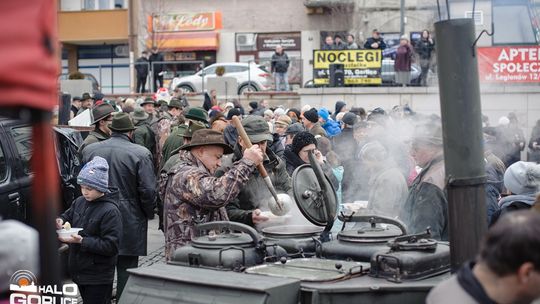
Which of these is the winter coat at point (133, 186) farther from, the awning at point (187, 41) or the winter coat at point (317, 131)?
the awning at point (187, 41)

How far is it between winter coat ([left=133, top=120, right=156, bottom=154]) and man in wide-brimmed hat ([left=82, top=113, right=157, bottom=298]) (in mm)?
3414

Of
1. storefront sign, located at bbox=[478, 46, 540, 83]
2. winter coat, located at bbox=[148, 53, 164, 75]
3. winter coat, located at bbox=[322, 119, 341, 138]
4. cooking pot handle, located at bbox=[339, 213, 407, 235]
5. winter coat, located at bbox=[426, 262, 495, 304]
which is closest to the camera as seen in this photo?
winter coat, located at bbox=[426, 262, 495, 304]

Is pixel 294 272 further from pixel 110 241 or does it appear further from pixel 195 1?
pixel 195 1

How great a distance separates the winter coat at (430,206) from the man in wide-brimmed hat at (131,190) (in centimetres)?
275

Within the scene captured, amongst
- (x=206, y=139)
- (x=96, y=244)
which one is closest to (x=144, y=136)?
(x=96, y=244)

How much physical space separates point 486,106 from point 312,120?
3403 millimetres

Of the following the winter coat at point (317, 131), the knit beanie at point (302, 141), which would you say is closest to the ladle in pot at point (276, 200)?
the knit beanie at point (302, 141)

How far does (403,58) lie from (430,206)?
53.8ft

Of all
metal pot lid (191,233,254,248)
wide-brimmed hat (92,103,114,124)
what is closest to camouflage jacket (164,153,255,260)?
metal pot lid (191,233,254,248)

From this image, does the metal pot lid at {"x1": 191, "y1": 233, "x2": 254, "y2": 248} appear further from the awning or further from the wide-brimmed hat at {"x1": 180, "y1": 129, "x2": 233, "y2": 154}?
the awning

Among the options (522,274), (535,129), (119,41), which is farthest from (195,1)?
(522,274)

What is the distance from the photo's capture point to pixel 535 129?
1378 cm

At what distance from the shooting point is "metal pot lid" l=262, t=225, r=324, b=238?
4445 millimetres

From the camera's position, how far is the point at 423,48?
19.8 meters
